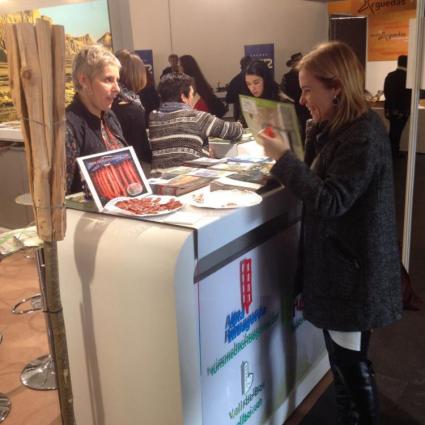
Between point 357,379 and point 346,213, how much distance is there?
0.57 m

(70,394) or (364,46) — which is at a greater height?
(364,46)

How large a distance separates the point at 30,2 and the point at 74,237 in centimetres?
334

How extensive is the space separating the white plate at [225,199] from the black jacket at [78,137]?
67cm

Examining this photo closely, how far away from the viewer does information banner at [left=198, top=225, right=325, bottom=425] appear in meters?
1.59

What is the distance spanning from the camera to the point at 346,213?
153cm

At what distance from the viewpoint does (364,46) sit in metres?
8.06

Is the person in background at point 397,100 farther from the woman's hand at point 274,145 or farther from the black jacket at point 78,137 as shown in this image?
the woman's hand at point 274,145

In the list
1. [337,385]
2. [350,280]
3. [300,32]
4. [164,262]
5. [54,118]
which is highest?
[300,32]

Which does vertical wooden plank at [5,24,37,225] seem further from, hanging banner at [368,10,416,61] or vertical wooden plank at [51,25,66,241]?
hanging banner at [368,10,416,61]

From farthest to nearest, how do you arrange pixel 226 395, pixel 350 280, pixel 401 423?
pixel 401 423, pixel 226 395, pixel 350 280

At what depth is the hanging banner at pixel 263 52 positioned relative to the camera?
6.66 meters

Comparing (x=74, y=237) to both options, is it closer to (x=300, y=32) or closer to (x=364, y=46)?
(x=300, y=32)

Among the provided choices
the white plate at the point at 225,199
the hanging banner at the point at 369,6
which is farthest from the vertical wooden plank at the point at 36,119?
the hanging banner at the point at 369,6

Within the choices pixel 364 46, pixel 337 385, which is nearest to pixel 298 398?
pixel 337 385
